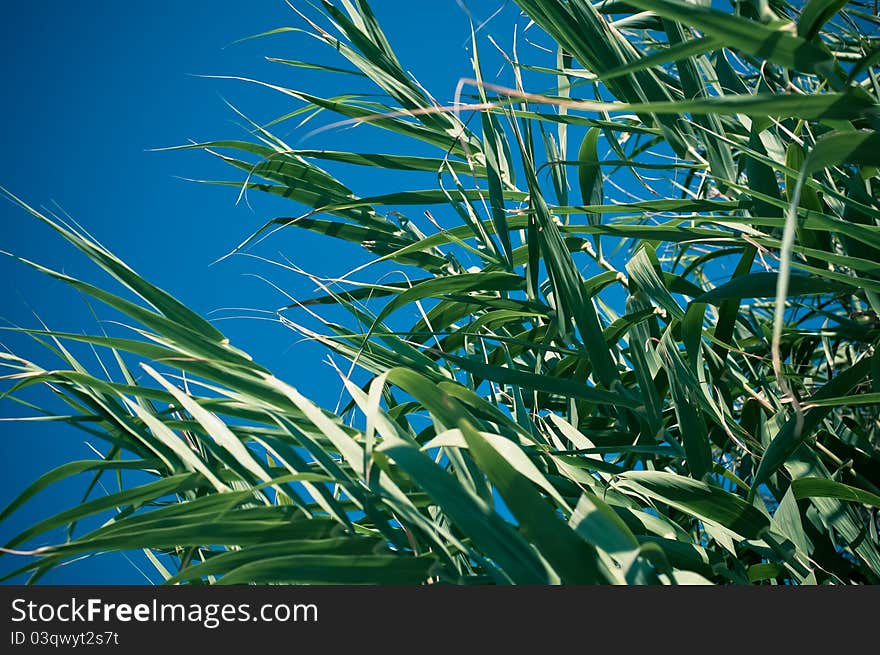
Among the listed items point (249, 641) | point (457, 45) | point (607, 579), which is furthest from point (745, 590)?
point (457, 45)

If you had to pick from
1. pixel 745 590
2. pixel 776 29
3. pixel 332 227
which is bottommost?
pixel 745 590

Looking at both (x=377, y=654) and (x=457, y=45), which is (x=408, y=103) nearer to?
(x=457, y=45)

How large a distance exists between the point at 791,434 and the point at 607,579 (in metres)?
0.11

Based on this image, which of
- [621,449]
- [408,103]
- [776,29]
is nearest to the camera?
[776,29]

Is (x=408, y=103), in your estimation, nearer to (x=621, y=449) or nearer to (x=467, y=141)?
(x=467, y=141)

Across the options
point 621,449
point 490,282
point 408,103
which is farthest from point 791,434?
point 408,103

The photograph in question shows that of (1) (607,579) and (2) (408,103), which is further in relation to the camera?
(2) (408,103)

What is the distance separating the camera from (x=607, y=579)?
214mm

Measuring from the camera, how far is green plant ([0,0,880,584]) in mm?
202

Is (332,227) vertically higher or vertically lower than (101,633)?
higher

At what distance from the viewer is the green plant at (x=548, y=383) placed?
0.20 metres

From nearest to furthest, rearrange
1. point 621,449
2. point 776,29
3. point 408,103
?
point 776,29 → point 621,449 → point 408,103

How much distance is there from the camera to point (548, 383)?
1.06 feet

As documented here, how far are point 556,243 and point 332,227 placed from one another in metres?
0.19
